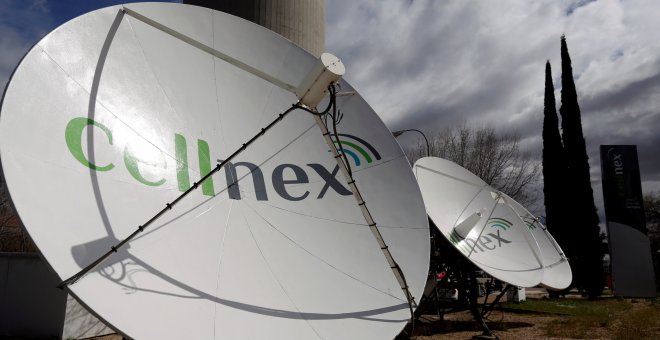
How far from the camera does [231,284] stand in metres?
4.45

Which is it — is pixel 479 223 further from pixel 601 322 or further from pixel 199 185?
pixel 199 185

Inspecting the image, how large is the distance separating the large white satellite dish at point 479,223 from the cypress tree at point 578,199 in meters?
15.1

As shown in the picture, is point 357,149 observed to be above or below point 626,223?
below

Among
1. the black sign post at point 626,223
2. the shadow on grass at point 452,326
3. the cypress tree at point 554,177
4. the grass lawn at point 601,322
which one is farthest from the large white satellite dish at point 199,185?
the cypress tree at point 554,177

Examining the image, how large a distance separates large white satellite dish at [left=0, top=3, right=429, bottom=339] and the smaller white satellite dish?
7.47 meters

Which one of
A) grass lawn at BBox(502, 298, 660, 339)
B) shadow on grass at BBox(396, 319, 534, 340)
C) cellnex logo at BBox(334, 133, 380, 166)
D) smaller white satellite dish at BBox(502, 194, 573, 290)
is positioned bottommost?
shadow on grass at BBox(396, 319, 534, 340)

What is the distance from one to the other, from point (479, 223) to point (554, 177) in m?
19.0

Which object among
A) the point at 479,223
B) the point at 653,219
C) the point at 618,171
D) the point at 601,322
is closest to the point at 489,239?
the point at 479,223

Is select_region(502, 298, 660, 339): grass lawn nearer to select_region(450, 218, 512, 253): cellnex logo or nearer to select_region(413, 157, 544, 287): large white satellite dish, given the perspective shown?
select_region(413, 157, 544, 287): large white satellite dish

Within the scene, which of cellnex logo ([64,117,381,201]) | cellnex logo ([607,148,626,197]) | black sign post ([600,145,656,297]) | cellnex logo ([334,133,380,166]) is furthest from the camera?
cellnex logo ([607,148,626,197])

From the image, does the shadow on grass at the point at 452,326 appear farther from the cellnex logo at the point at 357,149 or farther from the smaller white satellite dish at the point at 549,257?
the cellnex logo at the point at 357,149

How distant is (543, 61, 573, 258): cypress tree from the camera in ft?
90.4

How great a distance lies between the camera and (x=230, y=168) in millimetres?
5566

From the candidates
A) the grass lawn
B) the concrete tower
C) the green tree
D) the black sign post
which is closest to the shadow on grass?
the grass lawn
